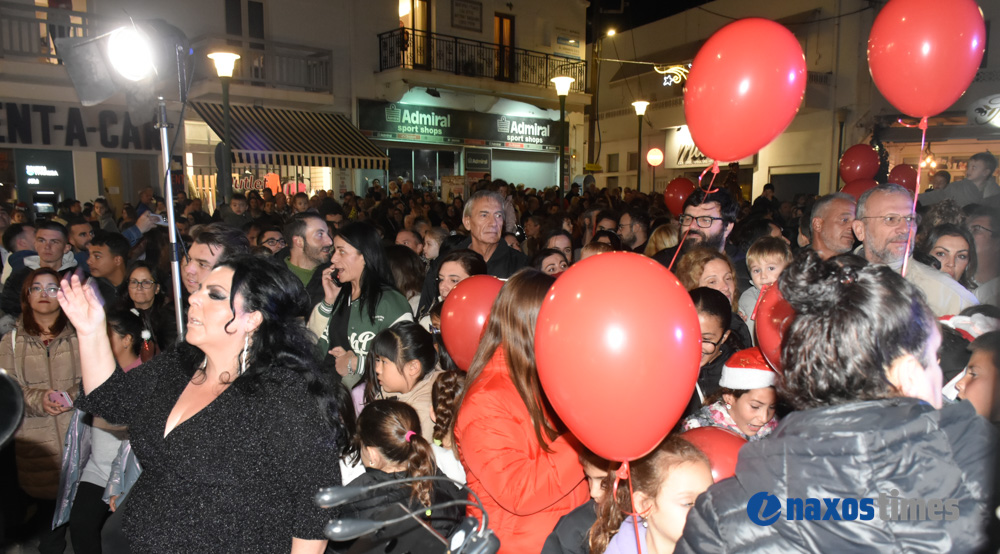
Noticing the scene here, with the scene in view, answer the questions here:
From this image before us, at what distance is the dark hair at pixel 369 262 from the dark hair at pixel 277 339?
5.20ft

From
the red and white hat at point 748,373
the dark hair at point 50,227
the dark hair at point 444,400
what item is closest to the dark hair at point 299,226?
the dark hair at point 50,227

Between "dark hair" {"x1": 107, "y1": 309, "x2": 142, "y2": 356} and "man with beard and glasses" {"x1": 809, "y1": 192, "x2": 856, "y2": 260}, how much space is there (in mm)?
4478

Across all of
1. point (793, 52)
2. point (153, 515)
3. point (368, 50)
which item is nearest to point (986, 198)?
point (793, 52)

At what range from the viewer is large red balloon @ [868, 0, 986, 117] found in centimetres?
315

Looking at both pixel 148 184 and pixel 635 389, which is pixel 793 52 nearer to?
pixel 635 389

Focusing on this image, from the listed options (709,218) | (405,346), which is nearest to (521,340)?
(405,346)

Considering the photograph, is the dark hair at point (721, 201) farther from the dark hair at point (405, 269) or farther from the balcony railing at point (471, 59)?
the balcony railing at point (471, 59)

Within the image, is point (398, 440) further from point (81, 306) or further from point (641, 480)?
point (81, 306)

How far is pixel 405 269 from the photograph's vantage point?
16.2 ft

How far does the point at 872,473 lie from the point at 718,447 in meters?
0.81

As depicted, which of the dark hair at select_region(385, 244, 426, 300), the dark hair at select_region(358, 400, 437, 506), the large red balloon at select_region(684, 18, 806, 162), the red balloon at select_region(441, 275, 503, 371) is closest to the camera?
the dark hair at select_region(358, 400, 437, 506)

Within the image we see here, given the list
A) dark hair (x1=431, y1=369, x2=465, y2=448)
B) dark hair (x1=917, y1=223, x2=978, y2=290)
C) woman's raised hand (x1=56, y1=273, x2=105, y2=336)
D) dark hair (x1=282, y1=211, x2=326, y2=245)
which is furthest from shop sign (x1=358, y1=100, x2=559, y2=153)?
woman's raised hand (x1=56, y1=273, x2=105, y2=336)

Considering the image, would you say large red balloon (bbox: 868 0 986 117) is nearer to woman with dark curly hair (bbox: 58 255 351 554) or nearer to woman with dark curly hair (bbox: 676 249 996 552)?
woman with dark curly hair (bbox: 676 249 996 552)

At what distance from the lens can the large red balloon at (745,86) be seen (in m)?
2.70
